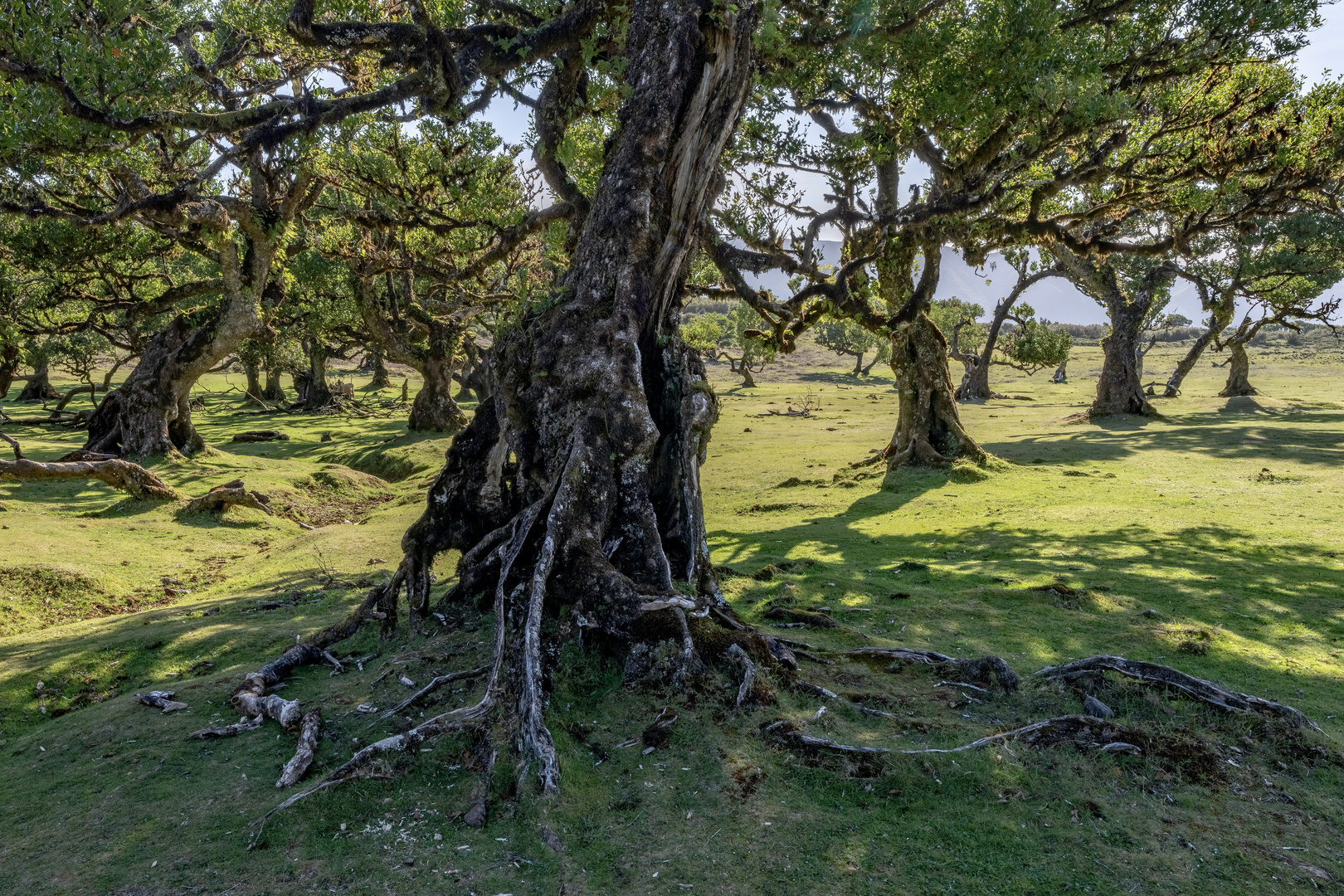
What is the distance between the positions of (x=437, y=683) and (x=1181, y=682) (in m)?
5.40

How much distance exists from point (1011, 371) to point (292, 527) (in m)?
A: 74.9

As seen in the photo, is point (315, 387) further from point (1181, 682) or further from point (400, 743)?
point (1181, 682)

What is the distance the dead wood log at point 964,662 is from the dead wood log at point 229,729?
465 centimetres

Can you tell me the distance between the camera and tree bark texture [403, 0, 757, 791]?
5.92 m

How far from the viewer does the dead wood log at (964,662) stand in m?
5.50

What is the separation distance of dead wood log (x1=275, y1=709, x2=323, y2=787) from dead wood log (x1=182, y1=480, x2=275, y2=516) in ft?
37.2

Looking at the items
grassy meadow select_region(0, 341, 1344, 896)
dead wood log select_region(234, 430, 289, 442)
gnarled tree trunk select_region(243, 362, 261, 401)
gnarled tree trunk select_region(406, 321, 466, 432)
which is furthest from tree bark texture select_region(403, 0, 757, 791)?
gnarled tree trunk select_region(243, 362, 261, 401)

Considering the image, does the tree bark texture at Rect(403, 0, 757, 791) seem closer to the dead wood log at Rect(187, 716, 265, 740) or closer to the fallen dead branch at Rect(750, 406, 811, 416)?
the dead wood log at Rect(187, 716, 265, 740)

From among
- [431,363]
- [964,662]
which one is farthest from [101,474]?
[431,363]

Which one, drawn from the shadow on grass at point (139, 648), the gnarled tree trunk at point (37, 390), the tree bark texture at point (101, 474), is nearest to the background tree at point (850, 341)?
the gnarled tree trunk at point (37, 390)

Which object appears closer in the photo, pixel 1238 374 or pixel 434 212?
pixel 434 212

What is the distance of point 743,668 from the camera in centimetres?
528

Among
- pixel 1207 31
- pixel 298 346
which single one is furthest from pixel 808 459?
pixel 298 346

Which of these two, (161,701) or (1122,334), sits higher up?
(1122,334)
